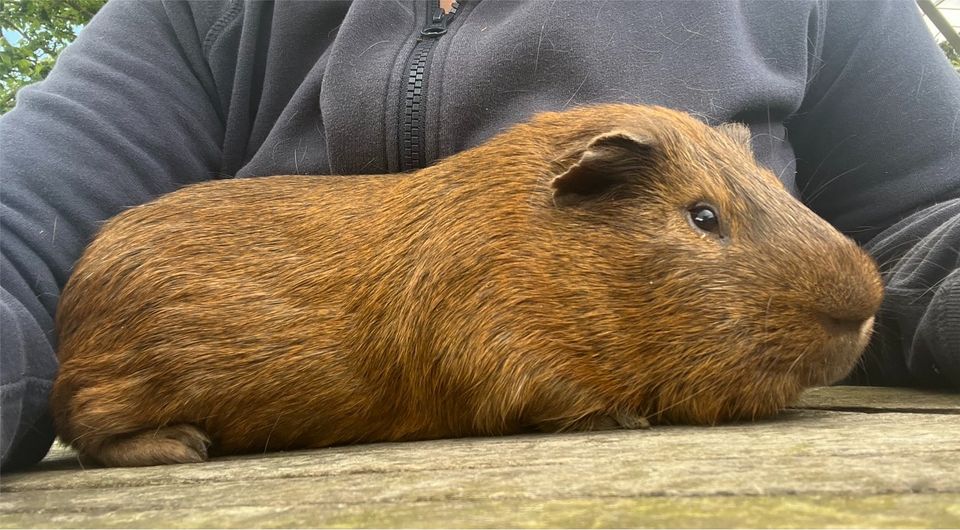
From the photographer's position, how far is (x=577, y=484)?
1.23 m

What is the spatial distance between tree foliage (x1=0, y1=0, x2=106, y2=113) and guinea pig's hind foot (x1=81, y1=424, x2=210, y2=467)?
4.44 metres

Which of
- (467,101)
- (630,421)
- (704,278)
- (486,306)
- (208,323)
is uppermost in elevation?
(467,101)

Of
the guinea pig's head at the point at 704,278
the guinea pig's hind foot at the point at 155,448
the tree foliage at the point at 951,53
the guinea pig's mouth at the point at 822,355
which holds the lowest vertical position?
the tree foliage at the point at 951,53

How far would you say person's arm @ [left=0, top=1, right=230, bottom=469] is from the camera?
2.16 metres

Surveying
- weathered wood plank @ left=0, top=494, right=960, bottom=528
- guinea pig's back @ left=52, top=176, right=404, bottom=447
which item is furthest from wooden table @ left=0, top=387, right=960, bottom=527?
guinea pig's back @ left=52, top=176, right=404, bottom=447

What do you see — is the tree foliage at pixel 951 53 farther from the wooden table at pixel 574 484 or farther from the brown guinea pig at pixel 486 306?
the wooden table at pixel 574 484

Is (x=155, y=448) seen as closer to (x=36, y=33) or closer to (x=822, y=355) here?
(x=822, y=355)

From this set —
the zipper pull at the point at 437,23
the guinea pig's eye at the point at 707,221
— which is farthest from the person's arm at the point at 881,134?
the zipper pull at the point at 437,23

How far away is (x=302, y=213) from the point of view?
243cm

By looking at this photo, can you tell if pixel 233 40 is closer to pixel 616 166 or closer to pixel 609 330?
pixel 616 166

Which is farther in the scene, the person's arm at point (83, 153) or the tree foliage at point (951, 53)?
the tree foliage at point (951, 53)

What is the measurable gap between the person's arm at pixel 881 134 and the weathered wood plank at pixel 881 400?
1.07 feet

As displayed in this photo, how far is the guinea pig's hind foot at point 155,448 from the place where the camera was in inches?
81.4

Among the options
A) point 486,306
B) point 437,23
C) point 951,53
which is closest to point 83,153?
point 437,23
